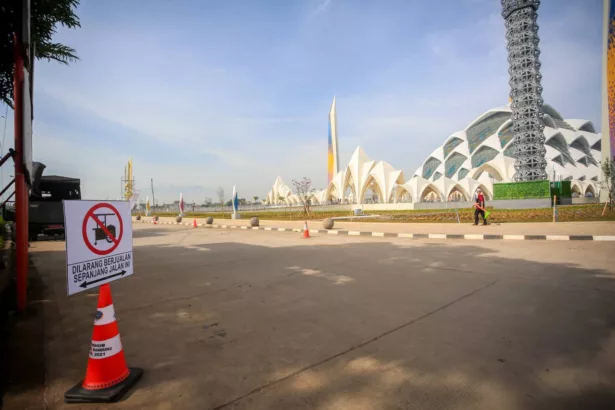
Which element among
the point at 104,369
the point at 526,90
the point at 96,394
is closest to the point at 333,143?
the point at 526,90

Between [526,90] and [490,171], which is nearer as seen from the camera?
[526,90]

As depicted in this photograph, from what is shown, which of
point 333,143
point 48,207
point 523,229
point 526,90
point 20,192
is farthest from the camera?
point 333,143

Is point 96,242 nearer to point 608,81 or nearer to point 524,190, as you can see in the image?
point 524,190

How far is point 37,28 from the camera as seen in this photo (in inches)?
261

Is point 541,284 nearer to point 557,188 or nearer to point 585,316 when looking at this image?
point 585,316

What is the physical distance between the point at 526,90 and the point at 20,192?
5787 cm

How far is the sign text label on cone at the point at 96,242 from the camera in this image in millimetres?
2318

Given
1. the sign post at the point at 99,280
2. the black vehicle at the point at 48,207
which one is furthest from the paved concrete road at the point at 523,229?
the black vehicle at the point at 48,207

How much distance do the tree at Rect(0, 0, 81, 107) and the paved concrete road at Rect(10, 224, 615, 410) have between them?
Result: 4414mm

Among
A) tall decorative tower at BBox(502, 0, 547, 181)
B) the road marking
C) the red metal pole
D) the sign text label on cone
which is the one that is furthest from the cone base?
tall decorative tower at BBox(502, 0, 547, 181)

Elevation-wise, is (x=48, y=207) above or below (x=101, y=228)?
above

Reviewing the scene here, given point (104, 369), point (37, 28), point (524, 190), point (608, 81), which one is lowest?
point (104, 369)

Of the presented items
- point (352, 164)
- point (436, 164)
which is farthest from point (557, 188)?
point (436, 164)

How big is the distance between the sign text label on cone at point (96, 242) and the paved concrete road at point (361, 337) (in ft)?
2.67
